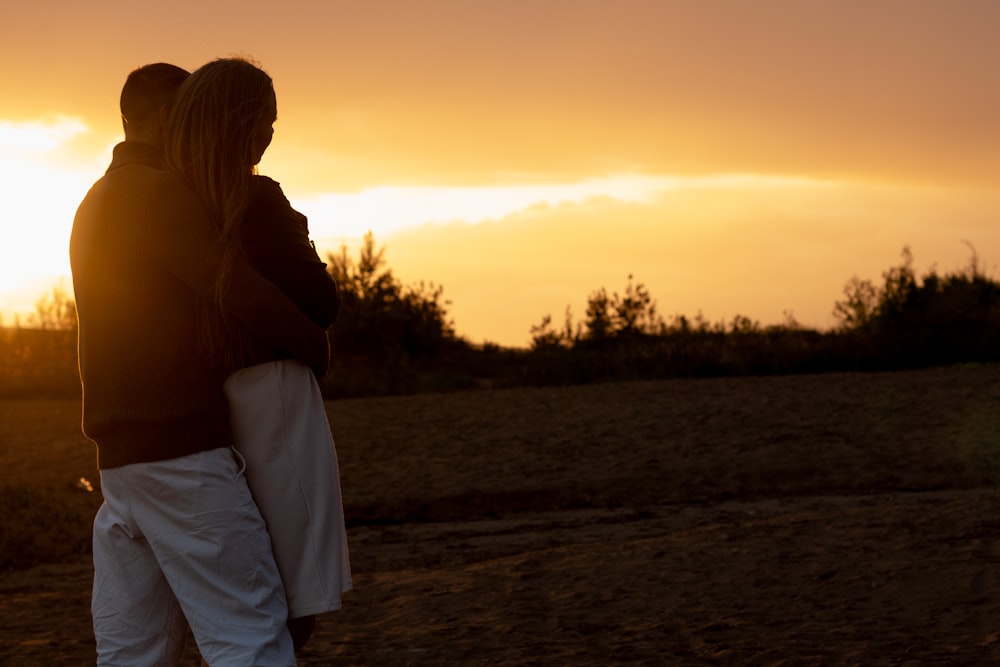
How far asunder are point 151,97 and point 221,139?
0.30 meters

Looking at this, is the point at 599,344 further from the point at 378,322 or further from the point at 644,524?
the point at 644,524

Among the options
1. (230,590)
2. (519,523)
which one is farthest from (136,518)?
(519,523)

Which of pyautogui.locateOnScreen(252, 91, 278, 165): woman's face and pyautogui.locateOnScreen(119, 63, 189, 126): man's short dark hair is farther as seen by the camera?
pyautogui.locateOnScreen(119, 63, 189, 126): man's short dark hair

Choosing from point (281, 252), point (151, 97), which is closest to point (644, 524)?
point (281, 252)

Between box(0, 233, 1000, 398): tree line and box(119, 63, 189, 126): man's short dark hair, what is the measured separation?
12125mm

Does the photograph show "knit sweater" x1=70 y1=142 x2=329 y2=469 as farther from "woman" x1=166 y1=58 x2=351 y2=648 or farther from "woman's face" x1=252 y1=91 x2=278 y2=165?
"woman's face" x1=252 y1=91 x2=278 y2=165

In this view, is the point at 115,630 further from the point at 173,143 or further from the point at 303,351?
the point at 173,143

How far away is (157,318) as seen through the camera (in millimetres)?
2654

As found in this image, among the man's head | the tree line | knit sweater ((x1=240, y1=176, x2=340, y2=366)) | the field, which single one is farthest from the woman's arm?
the tree line

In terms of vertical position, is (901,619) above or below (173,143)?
below

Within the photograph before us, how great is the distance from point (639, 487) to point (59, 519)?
444 centimetres

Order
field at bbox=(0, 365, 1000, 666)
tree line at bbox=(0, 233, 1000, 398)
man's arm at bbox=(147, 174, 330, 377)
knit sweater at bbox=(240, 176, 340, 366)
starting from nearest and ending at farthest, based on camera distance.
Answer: man's arm at bbox=(147, 174, 330, 377) → knit sweater at bbox=(240, 176, 340, 366) → field at bbox=(0, 365, 1000, 666) → tree line at bbox=(0, 233, 1000, 398)

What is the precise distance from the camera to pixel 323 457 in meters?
2.70

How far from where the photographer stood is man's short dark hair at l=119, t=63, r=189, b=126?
9.16 feet
